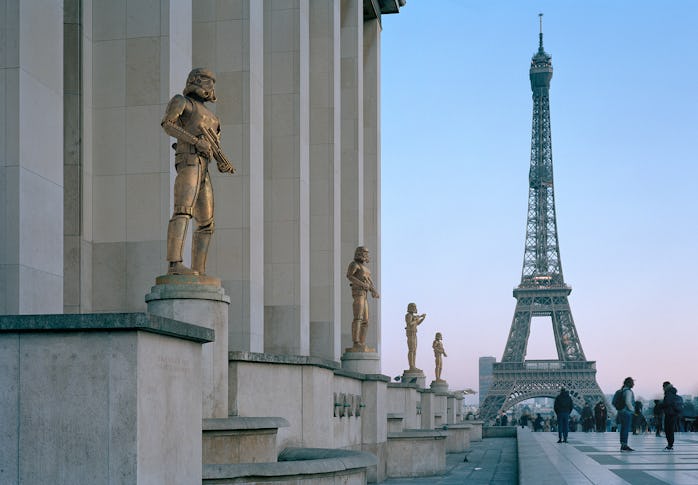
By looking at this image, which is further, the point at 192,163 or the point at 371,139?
the point at 371,139

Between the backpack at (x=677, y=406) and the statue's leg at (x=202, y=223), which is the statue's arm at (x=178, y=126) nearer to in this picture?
Answer: the statue's leg at (x=202, y=223)

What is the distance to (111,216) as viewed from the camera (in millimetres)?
19672

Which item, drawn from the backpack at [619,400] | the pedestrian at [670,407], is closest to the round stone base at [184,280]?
the backpack at [619,400]

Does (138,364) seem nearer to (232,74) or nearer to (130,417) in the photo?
(130,417)

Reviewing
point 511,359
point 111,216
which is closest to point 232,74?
point 111,216

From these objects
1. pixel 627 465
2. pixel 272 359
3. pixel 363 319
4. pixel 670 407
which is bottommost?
pixel 627 465

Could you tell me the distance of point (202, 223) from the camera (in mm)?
13359

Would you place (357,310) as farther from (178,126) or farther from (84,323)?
(84,323)

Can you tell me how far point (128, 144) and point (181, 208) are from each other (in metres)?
7.07

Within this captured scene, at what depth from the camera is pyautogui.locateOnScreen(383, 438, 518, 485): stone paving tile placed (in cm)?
2281

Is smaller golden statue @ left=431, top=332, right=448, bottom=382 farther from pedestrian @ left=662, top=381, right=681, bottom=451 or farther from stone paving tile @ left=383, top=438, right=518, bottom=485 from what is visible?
pedestrian @ left=662, top=381, right=681, bottom=451

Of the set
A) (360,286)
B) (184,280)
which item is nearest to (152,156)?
(360,286)

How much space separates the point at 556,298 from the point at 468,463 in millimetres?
91323

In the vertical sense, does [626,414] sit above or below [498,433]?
above
